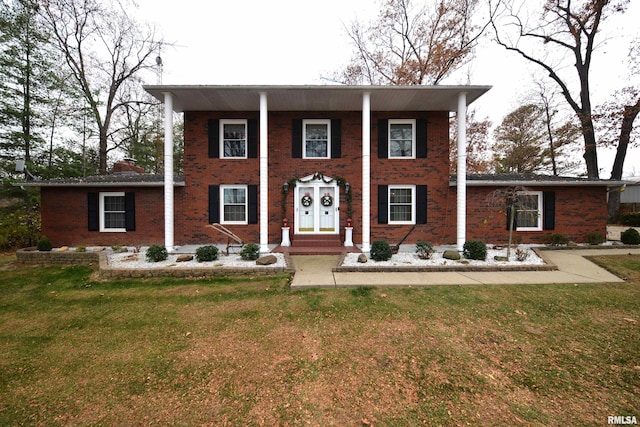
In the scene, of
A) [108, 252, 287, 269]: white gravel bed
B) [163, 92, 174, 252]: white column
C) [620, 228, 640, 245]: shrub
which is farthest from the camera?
[620, 228, 640, 245]: shrub

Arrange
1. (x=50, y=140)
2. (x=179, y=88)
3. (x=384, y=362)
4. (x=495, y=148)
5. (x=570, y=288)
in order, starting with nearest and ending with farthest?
(x=384, y=362) < (x=570, y=288) < (x=179, y=88) < (x=50, y=140) < (x=495, y=148)

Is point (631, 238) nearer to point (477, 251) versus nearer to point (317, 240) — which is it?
point (477, 251)

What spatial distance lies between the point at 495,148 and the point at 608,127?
7697 millimetres

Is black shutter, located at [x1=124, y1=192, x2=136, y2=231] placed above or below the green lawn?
above

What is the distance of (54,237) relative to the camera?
33.1 ft

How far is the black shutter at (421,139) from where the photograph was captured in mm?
10391

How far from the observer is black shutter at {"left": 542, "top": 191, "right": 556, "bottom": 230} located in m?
10.2

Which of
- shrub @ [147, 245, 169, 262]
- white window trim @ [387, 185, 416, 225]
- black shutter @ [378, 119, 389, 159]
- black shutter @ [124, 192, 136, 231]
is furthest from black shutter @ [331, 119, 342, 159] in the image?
black shutter @ [124, 192, 136, 231]

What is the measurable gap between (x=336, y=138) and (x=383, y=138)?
6.43 feet

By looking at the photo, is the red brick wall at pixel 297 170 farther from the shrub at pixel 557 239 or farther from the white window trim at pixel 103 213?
the shrub at pixel 557 239

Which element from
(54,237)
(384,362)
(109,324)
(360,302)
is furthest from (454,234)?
(54,237)

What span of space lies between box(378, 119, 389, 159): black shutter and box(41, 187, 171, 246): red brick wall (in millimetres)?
9105

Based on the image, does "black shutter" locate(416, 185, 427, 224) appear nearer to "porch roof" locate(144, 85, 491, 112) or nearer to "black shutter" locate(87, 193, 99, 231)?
"porch roof" locate(144, 85, 491, 112)

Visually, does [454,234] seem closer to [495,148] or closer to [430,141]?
[430,141]
